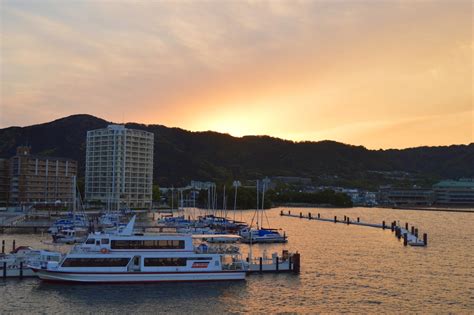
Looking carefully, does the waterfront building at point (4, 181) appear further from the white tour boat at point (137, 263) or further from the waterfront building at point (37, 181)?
the white tour boat at point (137, 263)

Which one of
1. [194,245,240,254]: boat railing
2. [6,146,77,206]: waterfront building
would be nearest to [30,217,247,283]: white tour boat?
[194,245,240,254]: boat railing

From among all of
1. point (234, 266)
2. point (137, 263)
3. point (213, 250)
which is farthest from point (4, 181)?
point (234, 266)

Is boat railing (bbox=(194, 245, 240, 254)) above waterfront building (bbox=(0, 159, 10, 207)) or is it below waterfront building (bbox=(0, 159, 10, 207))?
below

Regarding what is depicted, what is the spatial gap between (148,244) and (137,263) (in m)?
2.00

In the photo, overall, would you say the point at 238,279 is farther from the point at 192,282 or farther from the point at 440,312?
the point at 440,312

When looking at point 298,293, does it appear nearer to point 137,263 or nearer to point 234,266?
point 234,266

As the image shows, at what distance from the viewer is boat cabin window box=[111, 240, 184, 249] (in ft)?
155

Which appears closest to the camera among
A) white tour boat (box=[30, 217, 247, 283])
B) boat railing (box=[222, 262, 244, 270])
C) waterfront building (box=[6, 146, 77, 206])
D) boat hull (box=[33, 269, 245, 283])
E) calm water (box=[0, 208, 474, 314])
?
calm water (box=[0, 208, 474, 314])

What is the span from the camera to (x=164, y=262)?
154 feet

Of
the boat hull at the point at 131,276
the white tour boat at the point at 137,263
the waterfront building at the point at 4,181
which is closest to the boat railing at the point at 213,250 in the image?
the white tour boat at the point at 137,263

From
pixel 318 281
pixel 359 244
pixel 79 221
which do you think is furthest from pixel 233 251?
pixel 79 221

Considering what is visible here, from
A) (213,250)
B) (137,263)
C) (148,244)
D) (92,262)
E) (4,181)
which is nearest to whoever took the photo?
(92,262)

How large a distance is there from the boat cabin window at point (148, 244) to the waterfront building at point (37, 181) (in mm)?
105123

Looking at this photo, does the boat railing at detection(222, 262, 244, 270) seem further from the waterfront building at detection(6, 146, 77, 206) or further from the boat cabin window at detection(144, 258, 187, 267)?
the waterfront building at detection(6, 146, 77, 206)
